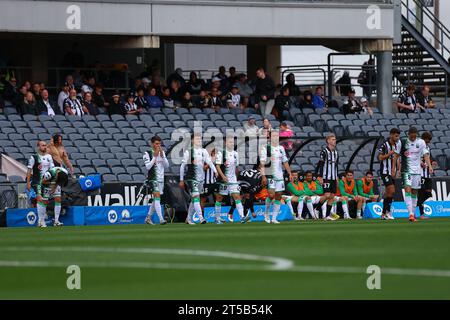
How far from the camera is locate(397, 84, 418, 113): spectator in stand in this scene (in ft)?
122

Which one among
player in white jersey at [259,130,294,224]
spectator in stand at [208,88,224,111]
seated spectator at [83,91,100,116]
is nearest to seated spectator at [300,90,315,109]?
spectator in stand at [208,88,224,111]

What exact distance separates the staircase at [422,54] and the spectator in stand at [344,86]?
4.89ft

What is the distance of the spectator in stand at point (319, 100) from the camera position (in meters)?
36.6

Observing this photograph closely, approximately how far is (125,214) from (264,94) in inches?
356

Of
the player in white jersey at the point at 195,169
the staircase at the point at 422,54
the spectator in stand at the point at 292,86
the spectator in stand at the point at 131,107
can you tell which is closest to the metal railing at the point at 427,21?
the staircase at the point at 422,54

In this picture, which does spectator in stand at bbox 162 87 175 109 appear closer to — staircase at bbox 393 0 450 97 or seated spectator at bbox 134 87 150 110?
seated spectator at bbox 134 87 150 110

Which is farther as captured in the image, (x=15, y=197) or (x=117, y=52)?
(x=117, y=52)

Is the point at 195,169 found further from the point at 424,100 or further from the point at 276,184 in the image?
the point at 424,100

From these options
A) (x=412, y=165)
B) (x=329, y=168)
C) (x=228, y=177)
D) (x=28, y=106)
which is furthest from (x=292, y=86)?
(x=412, y=165)

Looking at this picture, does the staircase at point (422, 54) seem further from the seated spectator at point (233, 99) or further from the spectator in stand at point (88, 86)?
the spectator in stand at point (88, 86)

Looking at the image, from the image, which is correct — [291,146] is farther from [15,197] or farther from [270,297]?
[270,297]
